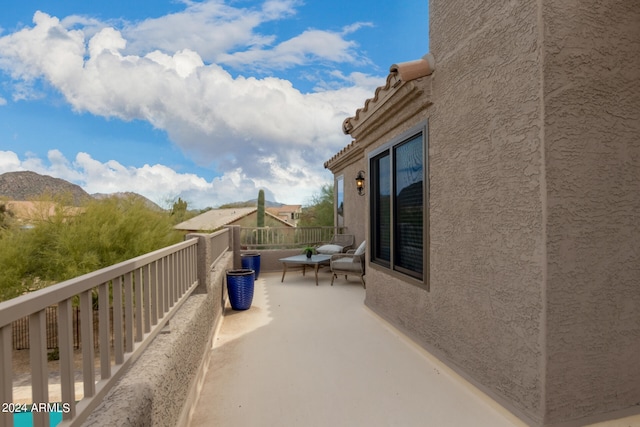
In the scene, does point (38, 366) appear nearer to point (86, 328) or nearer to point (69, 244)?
point (86, 328)

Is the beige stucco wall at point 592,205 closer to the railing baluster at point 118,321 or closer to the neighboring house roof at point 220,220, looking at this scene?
the railing baluster at point 118,321

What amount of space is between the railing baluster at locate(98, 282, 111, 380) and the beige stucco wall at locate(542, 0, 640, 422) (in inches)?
99.7

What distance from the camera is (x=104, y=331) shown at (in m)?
1.47

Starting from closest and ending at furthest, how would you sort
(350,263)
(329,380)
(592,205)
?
(592,205), (329,380), (350,263)

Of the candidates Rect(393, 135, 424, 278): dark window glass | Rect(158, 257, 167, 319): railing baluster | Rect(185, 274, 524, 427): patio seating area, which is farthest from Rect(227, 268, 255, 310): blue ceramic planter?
Rect(158, 257, 167, 319): railing baluster

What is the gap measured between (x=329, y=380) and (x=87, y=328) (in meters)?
2.18

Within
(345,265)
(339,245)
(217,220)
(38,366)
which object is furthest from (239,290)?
(217,220)

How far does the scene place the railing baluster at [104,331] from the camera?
146 centimetres

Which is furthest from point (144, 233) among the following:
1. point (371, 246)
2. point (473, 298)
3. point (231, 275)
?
point (473, 298)

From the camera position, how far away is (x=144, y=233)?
25.1 feet

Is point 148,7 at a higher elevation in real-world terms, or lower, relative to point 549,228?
higher

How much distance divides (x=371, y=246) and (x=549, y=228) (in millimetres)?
3298

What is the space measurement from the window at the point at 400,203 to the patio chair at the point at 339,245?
336 cm

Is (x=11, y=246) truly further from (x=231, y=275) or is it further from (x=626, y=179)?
(x=626, y=179)
